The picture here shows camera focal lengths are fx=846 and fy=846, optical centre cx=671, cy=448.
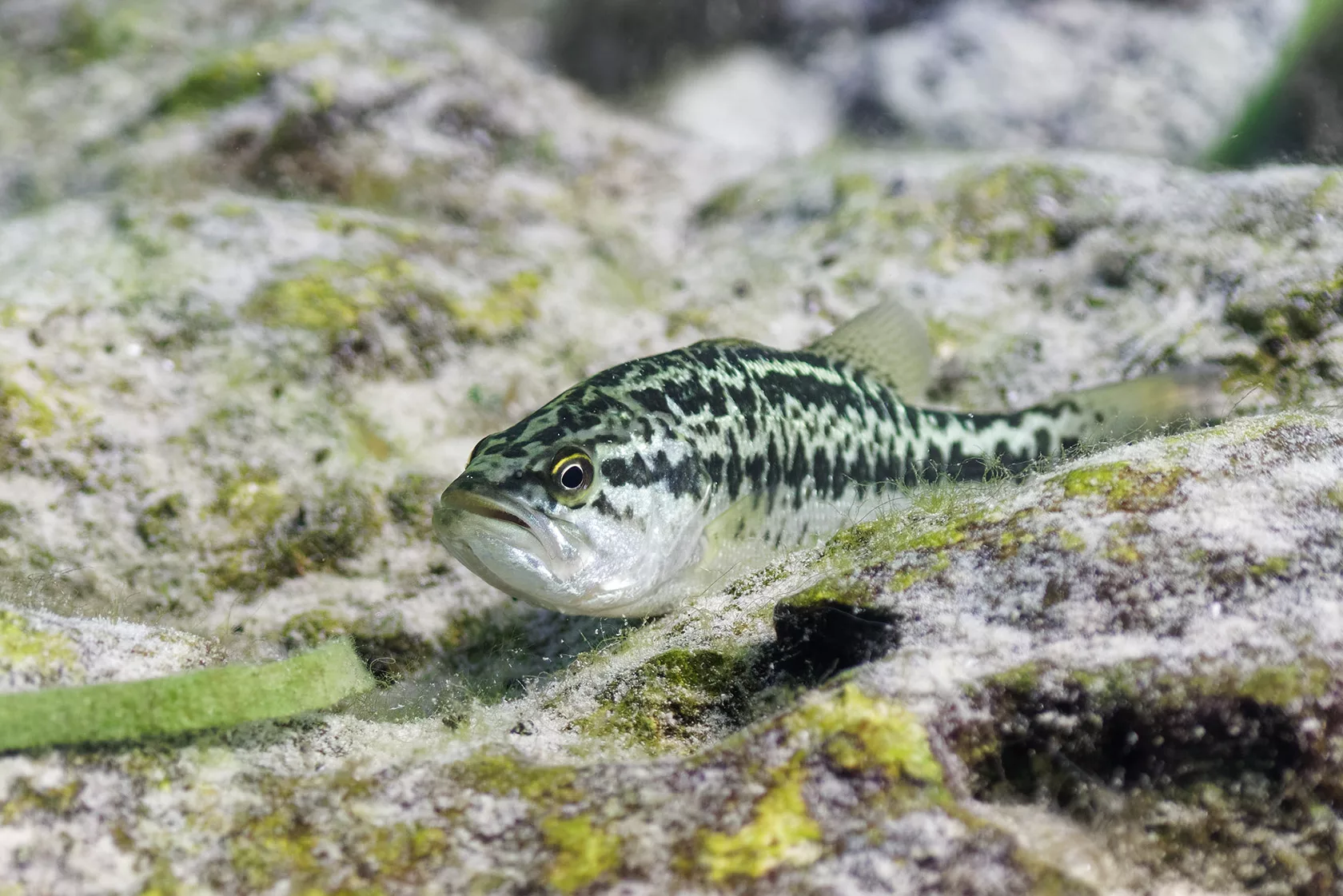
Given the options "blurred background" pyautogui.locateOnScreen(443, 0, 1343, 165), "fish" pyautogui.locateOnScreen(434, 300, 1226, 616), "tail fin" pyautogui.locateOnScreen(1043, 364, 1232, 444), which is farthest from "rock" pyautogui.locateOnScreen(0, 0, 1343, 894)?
"blurred background" pyautogui.locateOnScreen(443, 0, 1343, 165)

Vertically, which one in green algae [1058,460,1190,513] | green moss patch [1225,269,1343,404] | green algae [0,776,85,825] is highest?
green moss patch [1225,269,1343,404]

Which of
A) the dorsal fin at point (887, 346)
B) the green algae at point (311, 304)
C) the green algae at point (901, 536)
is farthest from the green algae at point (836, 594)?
the green algae at point (311, 304)

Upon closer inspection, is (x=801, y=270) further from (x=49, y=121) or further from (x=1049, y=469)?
(x=49, y=121)

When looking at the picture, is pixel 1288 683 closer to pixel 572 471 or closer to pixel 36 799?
pixel 572 471

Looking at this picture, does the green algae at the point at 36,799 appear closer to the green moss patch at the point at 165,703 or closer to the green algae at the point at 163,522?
the green moss patch at the point at 165,703

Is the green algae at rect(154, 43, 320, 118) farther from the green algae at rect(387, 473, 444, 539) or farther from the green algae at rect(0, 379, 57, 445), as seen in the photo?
the green algae at rect(387, 473, 444, 539)

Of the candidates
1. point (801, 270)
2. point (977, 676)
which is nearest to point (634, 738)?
point (977, 676)

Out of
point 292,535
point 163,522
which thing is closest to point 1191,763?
point 292,535
